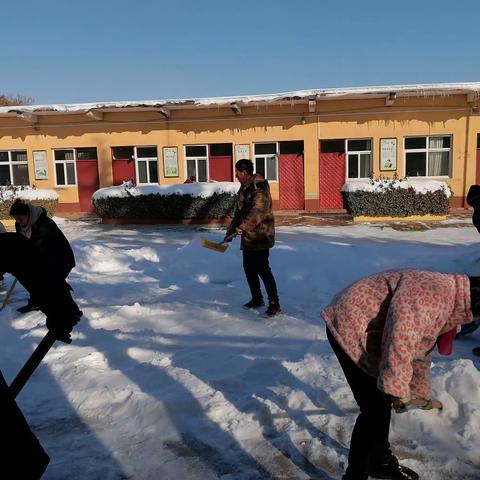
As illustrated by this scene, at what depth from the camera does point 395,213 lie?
14281 millimetres

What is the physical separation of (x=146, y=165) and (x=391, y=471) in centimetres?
1708

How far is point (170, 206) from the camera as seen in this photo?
15.0 meters

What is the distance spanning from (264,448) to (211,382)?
1.01 metres

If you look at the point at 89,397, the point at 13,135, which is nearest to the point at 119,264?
the point at 89,397

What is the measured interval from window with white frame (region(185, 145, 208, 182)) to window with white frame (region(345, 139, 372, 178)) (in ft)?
16.9

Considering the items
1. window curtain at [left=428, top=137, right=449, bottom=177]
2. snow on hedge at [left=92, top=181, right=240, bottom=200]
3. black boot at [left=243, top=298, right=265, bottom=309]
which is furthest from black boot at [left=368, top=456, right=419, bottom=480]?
window curtain at [left=428, top=137, right=449, bottom=177]

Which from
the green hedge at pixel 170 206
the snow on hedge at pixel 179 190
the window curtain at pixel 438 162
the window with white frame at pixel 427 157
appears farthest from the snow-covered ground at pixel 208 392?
the window curtain at pixel 438 162

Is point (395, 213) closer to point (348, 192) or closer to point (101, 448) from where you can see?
point (348, 192)

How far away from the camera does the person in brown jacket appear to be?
18.5 ft

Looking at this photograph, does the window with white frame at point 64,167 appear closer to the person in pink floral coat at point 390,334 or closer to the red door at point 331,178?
the red door at point 331,178

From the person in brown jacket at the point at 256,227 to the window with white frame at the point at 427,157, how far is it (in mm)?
12969

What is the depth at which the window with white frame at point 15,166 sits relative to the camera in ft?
63.0

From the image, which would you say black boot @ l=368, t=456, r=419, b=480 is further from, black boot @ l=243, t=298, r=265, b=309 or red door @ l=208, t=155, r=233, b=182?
red door @ l=208, t=155, r=233, b=182

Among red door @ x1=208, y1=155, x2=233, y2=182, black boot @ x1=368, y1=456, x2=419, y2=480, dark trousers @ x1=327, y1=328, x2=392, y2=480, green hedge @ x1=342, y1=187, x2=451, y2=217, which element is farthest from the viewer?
red door @ x1=208, y1=155, x2=233, y2=182
